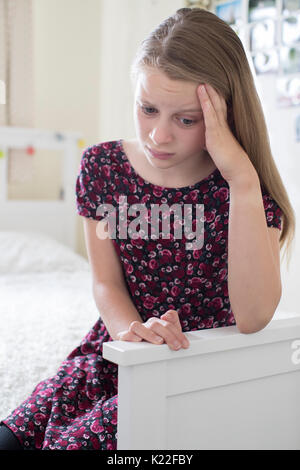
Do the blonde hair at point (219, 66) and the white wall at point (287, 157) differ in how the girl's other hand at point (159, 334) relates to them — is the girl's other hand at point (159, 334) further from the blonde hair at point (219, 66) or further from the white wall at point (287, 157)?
the white wall at point (287, 157)

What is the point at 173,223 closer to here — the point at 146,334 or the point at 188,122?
the point at 188,122

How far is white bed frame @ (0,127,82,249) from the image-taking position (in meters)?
3.03

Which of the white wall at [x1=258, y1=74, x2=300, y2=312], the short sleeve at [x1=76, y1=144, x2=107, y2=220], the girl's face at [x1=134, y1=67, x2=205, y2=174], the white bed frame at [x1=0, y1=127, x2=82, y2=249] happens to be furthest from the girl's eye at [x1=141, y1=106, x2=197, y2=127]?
the white bed frame at [x1=0, y1=127, x2=82, y2=249]

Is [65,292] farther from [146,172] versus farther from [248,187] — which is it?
[248,187]

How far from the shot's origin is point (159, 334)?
70cm

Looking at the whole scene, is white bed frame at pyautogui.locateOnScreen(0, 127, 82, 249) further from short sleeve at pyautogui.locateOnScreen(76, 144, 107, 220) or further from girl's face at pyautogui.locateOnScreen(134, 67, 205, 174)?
girl's face at pyautogui.locateOnScreen(134, 67, 205, 174)

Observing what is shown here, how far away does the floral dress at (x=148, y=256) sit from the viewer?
995mm

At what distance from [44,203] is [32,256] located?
58 cm

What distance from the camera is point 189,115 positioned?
0.87 m

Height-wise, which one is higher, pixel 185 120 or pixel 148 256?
pixel 185 120

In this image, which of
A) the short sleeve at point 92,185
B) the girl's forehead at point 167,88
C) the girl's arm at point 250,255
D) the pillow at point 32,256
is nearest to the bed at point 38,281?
the pillow at point 32,256

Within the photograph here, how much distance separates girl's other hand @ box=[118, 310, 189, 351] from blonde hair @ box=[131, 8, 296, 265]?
36cm

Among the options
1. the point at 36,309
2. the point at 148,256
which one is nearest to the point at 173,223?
the point at 148,256

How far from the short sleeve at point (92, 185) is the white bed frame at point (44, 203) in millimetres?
2021
